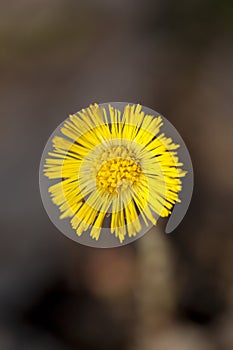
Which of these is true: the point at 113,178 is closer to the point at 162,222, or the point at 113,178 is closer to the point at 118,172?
the point at 118,172

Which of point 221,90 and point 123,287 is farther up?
point 221,90

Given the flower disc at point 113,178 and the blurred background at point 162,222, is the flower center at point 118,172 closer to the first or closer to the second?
the flower disc at point 113,178

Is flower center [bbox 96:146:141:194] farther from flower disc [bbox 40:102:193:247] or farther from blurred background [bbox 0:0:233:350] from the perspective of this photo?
blurred background [bbox 0:0:233:350]

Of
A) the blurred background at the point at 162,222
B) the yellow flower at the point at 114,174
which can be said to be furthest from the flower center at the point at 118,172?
the blurred background at the point at 162,222

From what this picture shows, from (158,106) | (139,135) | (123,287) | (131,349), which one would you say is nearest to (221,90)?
(158,106)

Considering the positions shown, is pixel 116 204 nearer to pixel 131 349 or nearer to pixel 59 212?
pixel 59 212

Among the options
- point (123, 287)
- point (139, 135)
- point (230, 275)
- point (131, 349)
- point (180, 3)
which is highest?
point (180, 3)

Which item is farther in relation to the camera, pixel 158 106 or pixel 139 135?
pixel 158 106
